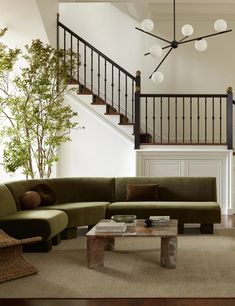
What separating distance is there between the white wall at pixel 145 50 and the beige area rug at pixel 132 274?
5.99m

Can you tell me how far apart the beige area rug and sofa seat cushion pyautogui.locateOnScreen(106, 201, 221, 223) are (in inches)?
21.4

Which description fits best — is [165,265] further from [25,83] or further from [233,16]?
[233,16]

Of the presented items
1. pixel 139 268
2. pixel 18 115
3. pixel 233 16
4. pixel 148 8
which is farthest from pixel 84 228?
pixel 233 16

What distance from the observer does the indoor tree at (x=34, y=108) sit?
8000mm

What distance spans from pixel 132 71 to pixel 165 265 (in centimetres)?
729

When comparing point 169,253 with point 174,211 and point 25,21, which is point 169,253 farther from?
point 25,21

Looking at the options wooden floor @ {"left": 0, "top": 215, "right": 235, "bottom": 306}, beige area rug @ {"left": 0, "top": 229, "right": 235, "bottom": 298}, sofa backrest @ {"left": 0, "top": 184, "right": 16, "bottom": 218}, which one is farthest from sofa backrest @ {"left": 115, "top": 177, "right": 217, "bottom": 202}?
wooden floor @ {"left": 0, "top": 215, "right": 235, "bottom": 306}

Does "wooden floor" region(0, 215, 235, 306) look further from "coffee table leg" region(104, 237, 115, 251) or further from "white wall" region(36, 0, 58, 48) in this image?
"white wall" region(36, 0, 58, 48)

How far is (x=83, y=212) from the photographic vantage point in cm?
664

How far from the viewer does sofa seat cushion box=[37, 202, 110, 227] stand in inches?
256

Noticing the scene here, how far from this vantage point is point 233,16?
1148 cm

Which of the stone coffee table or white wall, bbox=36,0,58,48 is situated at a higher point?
white wall, bbox=36,0,58,48

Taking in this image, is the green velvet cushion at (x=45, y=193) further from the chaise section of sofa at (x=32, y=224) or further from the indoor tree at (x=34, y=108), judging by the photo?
the indoor tree at (x=34, y=108)

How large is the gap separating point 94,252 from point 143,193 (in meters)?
2.44
